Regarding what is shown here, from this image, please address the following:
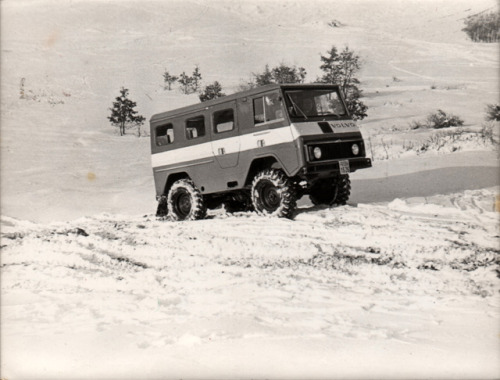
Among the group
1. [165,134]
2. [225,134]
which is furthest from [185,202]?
[225,134]

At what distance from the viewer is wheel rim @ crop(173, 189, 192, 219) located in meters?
11.4

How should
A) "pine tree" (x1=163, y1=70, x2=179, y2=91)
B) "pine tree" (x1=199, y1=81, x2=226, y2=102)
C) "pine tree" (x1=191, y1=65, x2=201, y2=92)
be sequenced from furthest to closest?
"pine tree" (x1=163, y1=70, x2=179, y2=91)
"pine tree" (x1=191, y1=65, x2=201, y2=92)
"pine tree" (x1=199, y1=81, x2=226, y2=102)

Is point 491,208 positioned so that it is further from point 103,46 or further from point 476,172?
point 103,46

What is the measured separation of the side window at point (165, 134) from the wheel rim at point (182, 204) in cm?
111

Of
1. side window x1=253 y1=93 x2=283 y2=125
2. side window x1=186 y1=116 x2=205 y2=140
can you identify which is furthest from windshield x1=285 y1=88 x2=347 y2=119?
side window x1=186 y1=116 x2=205 y2=140

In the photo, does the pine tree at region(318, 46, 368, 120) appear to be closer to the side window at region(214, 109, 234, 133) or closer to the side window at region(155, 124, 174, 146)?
the side window at region(155, 124, 174, 146)

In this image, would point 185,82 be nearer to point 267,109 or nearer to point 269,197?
point 267,109

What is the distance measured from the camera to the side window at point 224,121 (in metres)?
10.4

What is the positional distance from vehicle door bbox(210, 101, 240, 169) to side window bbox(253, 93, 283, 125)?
0.50 m

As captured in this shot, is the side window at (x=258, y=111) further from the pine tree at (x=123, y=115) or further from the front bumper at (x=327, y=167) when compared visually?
the pine tree at (x=123, y=115)

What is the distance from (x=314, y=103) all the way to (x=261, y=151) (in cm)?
125

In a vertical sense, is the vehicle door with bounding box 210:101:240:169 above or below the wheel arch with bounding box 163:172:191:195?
above

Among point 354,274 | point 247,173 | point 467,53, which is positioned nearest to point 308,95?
point 247,173

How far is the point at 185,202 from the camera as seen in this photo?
11500mm
